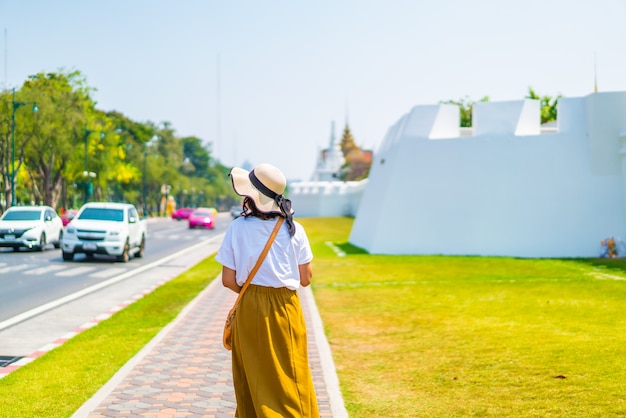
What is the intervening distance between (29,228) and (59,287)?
1181 cm

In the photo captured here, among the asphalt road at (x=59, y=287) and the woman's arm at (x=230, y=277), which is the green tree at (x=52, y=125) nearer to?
the asphalt road at (x=59, y=287)

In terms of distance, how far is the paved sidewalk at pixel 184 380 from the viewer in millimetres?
6176

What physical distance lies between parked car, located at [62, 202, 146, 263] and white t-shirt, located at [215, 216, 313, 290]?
18.9m

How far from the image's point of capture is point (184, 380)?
286 inches

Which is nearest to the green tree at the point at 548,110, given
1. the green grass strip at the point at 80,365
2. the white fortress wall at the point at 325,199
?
the white fortress wall at the point at 325,199

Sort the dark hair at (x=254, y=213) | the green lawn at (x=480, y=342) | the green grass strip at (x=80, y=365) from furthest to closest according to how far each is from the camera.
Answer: the green grass strip at (x=80, y=365)
the green lawn at (x=480, y=342)
the dark hair at (x=254, y=213)

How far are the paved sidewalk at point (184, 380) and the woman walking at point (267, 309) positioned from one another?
1497mm

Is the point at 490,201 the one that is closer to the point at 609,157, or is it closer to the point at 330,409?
the point at 609,157

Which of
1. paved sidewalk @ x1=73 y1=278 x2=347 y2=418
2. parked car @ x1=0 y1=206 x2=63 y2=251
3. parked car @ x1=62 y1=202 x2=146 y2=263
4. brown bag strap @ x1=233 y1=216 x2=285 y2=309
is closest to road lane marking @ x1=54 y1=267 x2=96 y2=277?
parked car @ x1=62 y1=202 x2=146 y2=263

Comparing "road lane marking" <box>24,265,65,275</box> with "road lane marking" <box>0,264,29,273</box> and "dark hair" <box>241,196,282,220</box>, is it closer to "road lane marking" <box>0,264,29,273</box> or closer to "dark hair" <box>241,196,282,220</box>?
"road lane marking" <box>0,264,29,273</box>

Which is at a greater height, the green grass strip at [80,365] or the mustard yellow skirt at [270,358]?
the mustard yellow skirt at [270,358]

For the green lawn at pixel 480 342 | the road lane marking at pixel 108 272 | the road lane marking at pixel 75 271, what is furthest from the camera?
the road lane marking at pixel 75 271

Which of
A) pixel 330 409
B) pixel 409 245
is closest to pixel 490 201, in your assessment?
pixel 409 245

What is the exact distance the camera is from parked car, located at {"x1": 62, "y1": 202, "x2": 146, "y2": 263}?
22.7 meters
